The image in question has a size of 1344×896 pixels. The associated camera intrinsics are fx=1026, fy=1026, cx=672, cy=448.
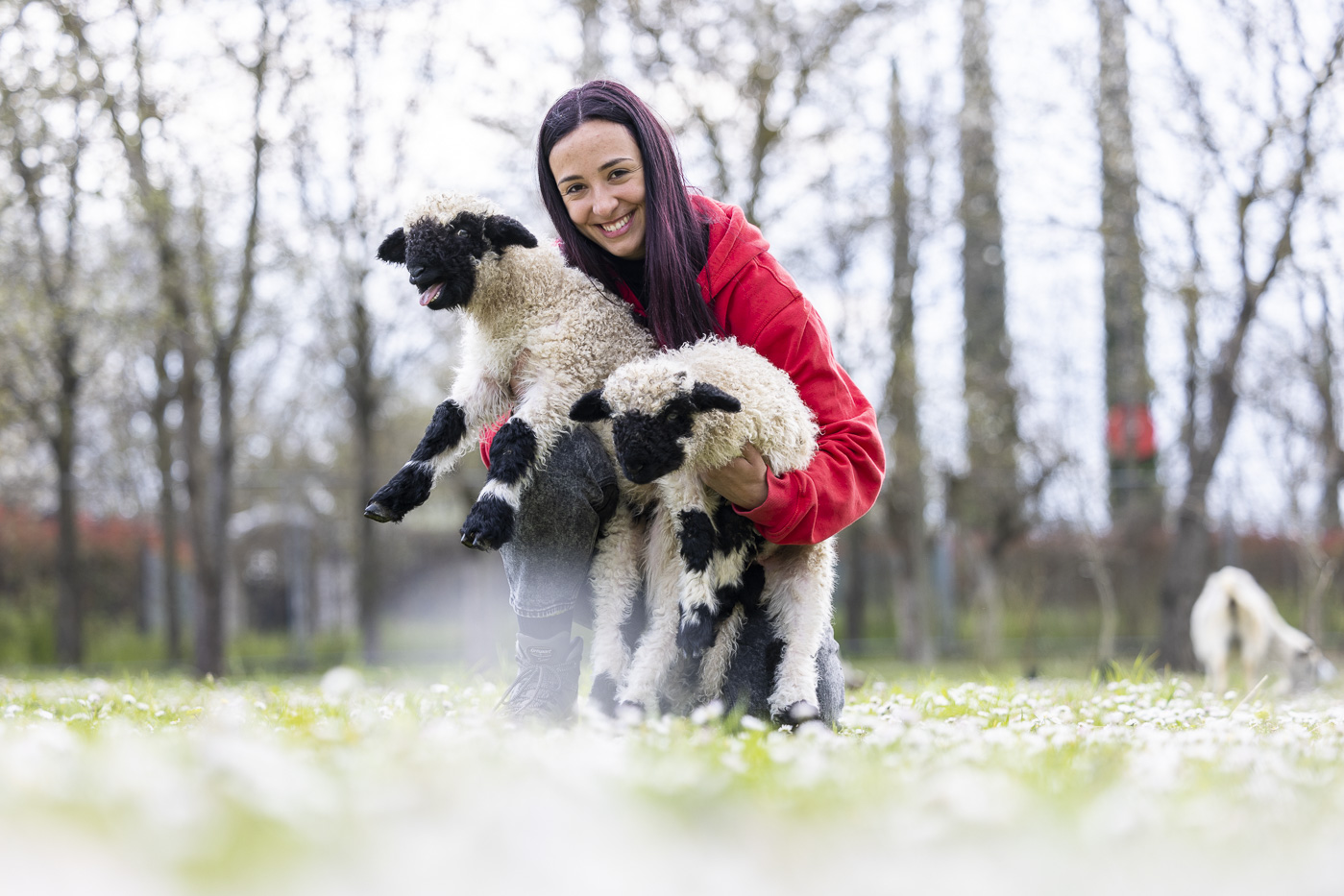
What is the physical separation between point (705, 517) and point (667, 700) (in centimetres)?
65

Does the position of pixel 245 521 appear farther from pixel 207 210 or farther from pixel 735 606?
pixel 735 606

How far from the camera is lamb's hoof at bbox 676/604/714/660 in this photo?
310 centimetres

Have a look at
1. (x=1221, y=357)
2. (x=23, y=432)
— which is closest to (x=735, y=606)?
(x=1221, y=357)

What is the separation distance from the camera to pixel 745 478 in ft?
10.1

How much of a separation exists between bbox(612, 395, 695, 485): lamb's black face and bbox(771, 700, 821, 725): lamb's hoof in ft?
2.66

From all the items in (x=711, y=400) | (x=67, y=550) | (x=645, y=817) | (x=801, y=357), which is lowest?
(x=67, y=550)

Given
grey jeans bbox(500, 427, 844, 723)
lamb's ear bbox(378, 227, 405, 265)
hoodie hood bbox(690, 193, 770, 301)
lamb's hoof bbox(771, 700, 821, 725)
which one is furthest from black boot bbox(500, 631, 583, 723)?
lamb's ear bbox(378, 227, 405, 265)

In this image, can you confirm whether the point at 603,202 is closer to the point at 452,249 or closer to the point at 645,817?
the point at 452,249

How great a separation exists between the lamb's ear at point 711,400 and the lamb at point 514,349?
1.58ft

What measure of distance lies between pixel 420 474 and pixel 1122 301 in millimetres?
13910

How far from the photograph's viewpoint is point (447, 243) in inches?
139

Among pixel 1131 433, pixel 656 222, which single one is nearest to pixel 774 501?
pixel 656 222

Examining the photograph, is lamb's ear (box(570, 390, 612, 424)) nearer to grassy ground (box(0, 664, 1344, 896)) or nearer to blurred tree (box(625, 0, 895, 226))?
grassy ground (box(0, 664, 1344, 896))

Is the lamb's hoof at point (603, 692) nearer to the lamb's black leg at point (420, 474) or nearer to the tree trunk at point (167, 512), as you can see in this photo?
Answer: the lamb's black leg at point (420, 474)
